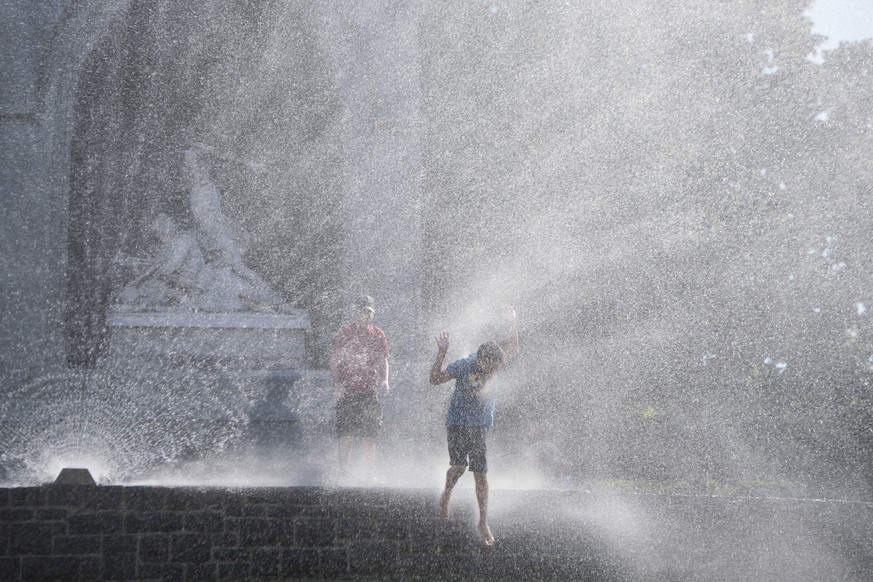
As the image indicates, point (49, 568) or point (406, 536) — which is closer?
point (49, 568)

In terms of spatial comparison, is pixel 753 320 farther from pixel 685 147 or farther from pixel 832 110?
pixel 832 110

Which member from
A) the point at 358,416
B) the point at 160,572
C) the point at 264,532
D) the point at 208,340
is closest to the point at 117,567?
the point at 160,572

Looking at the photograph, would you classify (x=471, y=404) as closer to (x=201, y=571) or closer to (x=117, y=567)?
(x=201, y=571)

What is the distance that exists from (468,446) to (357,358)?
1.96 m

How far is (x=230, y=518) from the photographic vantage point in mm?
4891

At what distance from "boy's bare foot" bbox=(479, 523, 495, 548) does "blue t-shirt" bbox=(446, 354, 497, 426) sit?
82 cm

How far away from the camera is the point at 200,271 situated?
10078 millimetres

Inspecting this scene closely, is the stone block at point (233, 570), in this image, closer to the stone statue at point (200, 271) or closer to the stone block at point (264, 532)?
the stone block at point (264, 532)

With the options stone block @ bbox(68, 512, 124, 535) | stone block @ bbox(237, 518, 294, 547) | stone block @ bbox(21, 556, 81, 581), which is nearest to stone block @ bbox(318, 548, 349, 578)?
stone block @ bbox(237, 518, 294, 547)

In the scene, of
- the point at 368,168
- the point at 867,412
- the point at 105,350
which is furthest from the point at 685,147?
the point at 105,350

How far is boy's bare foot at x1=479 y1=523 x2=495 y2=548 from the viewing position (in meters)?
5.45

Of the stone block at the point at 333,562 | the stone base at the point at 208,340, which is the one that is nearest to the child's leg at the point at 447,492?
the stone block at the point at 333,562

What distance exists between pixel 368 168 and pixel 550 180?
14.1 ft

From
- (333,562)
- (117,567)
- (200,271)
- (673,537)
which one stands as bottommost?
(673,537)
